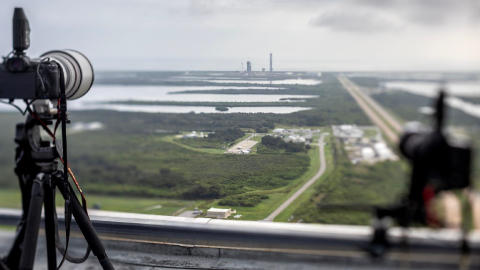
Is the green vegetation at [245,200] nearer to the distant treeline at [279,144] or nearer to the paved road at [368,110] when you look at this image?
the distant treeline at [279,144]

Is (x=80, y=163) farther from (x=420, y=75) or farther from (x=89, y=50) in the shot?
(x=420, y=75)

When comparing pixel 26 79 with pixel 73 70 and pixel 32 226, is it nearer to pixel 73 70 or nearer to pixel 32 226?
pixel 73 70

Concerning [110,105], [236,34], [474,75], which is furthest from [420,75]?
[110,105]

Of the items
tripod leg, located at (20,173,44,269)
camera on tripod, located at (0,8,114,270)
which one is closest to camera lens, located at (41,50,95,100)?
camera on tripod, located at (0,8,114,270)

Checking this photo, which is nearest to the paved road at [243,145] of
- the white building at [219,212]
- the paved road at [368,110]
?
the white building at [219,212]

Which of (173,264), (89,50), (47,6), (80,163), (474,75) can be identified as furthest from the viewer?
(80,163)
